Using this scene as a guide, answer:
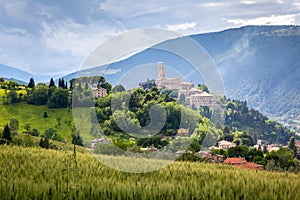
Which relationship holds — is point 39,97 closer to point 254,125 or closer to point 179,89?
point 254,125

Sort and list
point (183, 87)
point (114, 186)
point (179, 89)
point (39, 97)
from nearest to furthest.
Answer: point (114, 186) < point (183, 87) < point (179, 89) < point (39, 97)

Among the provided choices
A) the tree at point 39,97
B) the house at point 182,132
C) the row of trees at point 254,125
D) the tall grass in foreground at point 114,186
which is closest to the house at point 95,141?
the house at point 182,132

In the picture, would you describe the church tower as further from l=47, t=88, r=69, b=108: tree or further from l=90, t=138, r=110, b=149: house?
l=47, t=88, r=69, b=108: tree

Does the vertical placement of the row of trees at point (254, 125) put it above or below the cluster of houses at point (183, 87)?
below

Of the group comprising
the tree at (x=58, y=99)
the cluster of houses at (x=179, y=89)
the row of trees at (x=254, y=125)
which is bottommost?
the row of trees at (x=254, y=125)

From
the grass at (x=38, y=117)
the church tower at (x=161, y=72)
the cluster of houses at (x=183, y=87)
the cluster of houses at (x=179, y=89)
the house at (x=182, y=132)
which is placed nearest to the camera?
the church tower at (x=161, y=72)

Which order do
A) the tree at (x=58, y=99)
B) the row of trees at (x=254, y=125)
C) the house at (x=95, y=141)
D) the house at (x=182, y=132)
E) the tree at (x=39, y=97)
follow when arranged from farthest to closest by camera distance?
1. the row of trees at (x=254, y=125)
2. the tree at (x=39, y=97)
3. the tree at (x=58, y=99)
4. the house at (x=182, y=132)
5. the house at (x=95, y=141)

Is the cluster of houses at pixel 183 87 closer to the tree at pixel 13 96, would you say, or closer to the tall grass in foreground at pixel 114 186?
the tall grass in foreground at pixel 114 186

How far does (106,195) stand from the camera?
5.96 metres

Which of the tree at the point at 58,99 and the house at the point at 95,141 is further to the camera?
the tree at the point at 58,99

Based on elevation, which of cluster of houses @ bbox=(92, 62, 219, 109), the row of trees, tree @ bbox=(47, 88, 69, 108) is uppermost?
tree @ bbox=(47, 88, 69, 108)

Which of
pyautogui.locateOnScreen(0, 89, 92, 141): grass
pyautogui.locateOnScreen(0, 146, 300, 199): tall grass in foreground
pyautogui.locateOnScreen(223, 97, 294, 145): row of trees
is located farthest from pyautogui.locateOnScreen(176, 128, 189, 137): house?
pyautogui.locateOnScreen(223, 97, 294, 145): row of trees

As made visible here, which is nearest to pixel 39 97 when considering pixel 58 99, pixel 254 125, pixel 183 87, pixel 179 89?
pixel 58 99

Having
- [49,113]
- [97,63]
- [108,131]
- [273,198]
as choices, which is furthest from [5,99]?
[273,198]
